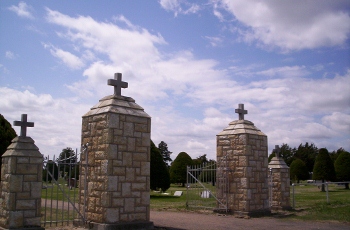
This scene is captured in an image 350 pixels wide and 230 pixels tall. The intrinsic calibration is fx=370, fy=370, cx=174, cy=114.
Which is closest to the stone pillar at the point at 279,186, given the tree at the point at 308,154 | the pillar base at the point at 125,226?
the pillar base at the point at 125,226

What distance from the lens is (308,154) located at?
188ft

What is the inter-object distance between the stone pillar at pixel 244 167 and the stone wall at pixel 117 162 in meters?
4.02

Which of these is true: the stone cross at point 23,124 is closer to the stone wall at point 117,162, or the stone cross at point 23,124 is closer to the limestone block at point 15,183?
the limestone block at point 15,183

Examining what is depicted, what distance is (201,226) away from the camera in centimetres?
884

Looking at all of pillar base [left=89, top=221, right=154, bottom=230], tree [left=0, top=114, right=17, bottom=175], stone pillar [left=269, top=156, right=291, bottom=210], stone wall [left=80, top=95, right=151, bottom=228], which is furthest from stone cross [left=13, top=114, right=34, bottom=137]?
stone pillar [left=269, top=156, right=291, bottom=210]

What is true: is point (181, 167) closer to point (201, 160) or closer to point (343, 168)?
point (343, 168)

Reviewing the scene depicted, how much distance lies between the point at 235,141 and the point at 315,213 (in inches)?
136

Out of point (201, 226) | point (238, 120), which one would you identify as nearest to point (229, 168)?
point (238, 120)

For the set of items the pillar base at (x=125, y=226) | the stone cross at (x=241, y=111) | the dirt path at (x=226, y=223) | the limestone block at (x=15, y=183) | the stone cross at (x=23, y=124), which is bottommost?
the dirt path at (x=226, y=223)

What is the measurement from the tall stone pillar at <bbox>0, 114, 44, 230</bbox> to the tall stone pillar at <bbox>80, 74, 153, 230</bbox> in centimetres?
131

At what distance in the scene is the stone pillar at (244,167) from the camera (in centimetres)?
1103

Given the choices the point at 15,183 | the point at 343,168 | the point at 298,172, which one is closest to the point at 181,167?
the point at 298,172

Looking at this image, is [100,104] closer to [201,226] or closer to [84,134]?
[84,134]

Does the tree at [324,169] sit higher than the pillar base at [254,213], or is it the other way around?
the tree at [324,169]
